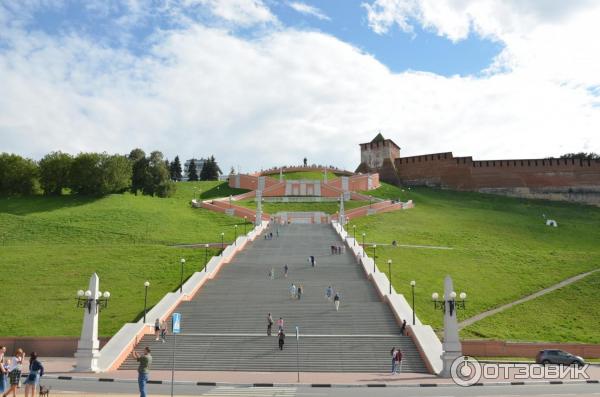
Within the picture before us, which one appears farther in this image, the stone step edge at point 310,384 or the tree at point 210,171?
the tree at point 210,171

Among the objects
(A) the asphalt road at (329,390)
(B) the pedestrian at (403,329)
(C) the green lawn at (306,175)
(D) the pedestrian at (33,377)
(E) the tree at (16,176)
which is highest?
(C) the green lawn at (306,175)

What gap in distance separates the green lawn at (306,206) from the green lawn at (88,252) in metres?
7.85

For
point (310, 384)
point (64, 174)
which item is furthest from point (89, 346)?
→ point (64, 174)

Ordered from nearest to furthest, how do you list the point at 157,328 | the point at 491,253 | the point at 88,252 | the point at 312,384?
the point at 312,384, the point at 157,328, the point at 88,252, the point at 491,253

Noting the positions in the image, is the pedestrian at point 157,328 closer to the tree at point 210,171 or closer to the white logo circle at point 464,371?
the white logo circle at point 464,371

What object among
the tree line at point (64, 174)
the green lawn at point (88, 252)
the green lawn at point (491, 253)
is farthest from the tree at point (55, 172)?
the green lawn at point (491, 253)

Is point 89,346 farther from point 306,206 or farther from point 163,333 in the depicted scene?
point 306,206

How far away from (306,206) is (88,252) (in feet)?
107

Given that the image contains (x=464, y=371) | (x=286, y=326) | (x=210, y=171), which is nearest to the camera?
(x=464, y=371)

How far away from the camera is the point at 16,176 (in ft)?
193

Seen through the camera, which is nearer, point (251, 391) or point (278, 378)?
point (251, 391)

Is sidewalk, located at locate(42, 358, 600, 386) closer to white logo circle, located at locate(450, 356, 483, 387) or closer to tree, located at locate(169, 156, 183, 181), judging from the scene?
white logo circle, located at locate(450, 356, 483, 387)

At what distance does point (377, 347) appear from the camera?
20453 mm

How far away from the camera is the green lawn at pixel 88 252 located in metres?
24.8
